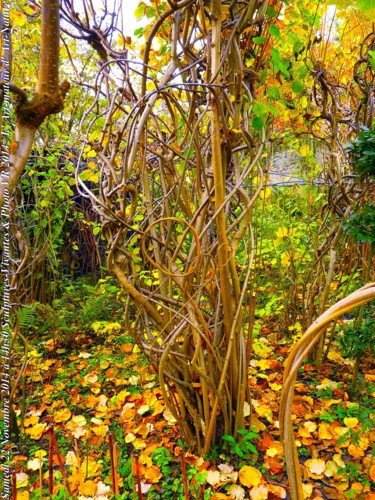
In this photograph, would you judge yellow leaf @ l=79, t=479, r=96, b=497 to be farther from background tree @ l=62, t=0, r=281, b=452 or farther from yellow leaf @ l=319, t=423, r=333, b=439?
yellow leaf @ l=319, t=423, r=333, b=439

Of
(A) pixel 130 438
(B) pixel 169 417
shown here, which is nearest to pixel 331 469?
(B) pixel 169 417

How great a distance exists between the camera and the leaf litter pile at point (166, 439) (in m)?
1.20

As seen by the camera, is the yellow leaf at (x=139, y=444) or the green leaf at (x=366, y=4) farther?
the yellow leaf at (x=139, y=444)

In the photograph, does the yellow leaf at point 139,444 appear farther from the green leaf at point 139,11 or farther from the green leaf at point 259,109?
the green leaf at point 139,11

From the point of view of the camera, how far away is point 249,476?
124cm

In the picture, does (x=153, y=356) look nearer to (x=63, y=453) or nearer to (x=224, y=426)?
(x=224, y=426)

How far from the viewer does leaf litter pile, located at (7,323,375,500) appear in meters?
1.20

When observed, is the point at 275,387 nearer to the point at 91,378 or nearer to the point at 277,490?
the point at 277,490

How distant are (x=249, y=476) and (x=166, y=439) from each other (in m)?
0.41

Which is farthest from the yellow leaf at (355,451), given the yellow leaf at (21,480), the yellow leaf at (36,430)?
the yellow leaf at (36,430)

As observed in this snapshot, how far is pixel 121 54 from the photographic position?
4.32ft

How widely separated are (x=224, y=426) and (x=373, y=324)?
881mm

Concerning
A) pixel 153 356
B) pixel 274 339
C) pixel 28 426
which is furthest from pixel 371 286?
pixel 274 339

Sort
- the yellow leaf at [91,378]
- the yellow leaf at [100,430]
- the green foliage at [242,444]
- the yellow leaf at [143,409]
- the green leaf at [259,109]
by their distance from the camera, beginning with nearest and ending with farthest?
the green leaf at [259,109]
the green foliage at [242,444]
the yellow leaf at [100,430]
the yellow leaf at [143,409]
the yellow leaf at [91,378]
